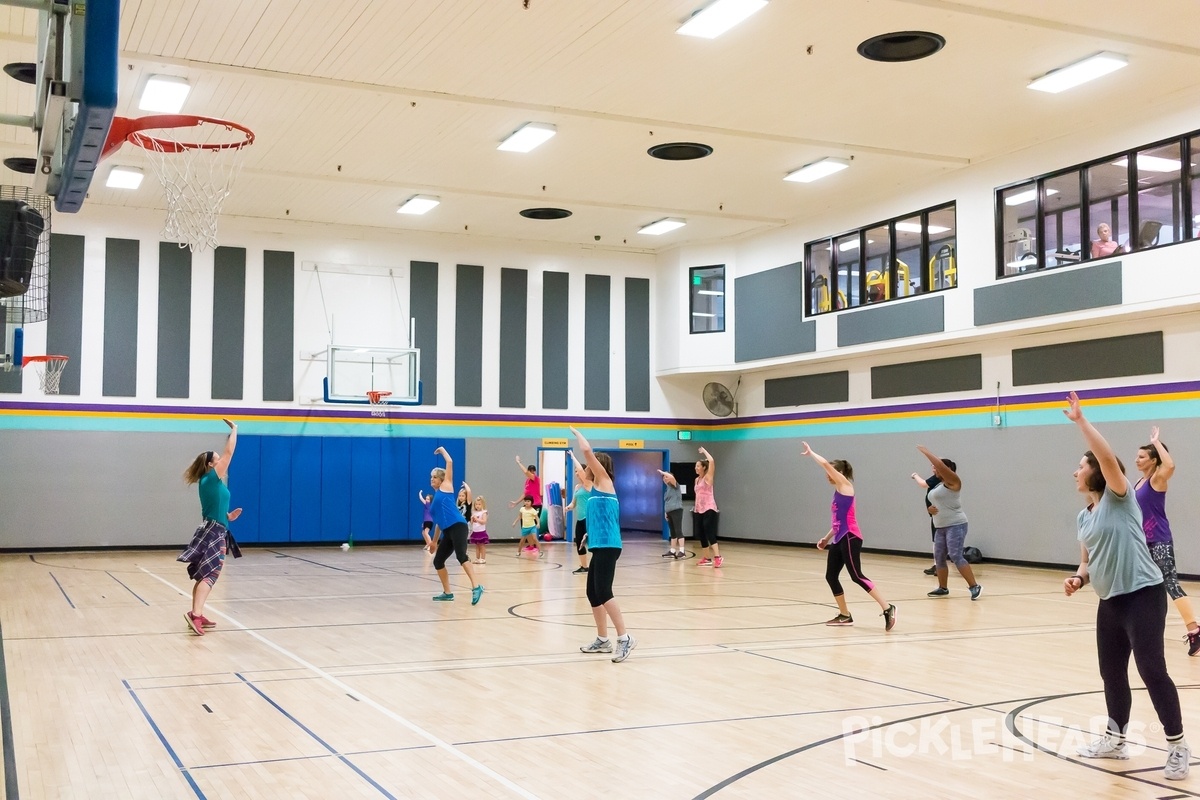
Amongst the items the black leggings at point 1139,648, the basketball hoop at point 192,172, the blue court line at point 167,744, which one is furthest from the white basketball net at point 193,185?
the black leggings at point 1139,648

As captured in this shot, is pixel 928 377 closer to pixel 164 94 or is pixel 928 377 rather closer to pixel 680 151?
pixel 680 151

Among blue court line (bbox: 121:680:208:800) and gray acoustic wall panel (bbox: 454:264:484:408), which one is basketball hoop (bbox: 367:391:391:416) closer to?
gray acoustic wall panel (bbox: 454:264:484:408)

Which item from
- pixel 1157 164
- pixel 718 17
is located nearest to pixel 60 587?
pixel 718 17

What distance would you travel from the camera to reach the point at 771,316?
25.4 m

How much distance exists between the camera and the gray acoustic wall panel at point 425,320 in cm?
2584

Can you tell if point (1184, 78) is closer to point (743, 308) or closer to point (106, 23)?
point (743, 308)

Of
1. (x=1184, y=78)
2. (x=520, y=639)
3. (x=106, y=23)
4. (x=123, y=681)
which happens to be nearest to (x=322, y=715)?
(x=123, y=681)

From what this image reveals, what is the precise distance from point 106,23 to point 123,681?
213 inches

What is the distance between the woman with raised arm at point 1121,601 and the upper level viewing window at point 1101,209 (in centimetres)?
1239

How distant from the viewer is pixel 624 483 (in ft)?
107

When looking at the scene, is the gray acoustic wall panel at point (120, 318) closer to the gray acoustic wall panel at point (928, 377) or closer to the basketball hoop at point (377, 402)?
the basketball hoop at point (377, 402)

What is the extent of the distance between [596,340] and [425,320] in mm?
4468

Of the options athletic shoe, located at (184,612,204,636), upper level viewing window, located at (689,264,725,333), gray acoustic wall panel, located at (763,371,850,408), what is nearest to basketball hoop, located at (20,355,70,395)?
athletic shoe, located at (184,612,204,636)

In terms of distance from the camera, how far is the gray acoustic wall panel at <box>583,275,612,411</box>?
2756 centimetres
